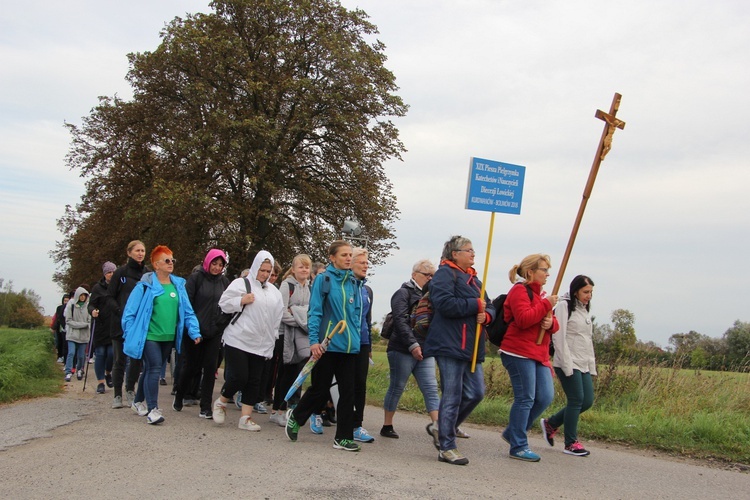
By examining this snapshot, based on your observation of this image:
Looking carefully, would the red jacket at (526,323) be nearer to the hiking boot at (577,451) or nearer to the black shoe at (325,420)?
the hiking boot at (577,451)

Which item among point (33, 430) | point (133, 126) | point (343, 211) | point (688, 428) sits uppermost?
point (133, 126)

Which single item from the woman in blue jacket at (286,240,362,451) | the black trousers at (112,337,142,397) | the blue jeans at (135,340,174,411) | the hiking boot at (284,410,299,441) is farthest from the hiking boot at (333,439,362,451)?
the black trousers at (112,337,142,397)

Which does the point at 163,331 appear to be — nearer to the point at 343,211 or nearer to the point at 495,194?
the point at 495,194

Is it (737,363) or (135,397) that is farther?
(737,363)

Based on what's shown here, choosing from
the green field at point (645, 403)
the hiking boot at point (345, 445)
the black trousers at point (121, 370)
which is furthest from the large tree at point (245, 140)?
the hiking boot at point (345, 445)

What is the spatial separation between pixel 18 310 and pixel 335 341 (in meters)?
82.4

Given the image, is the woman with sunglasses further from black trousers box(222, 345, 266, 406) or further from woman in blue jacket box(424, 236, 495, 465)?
black trousers box(222, 345, 266, 406)

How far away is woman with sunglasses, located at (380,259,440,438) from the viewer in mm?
7441

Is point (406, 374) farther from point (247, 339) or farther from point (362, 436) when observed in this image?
point (247, 339)

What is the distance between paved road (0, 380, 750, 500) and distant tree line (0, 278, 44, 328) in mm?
67266

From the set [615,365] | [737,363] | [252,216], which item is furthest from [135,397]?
[252,216]

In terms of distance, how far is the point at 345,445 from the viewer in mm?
6582

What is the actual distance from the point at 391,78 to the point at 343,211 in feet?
17.4

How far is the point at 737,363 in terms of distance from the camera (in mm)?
12477
